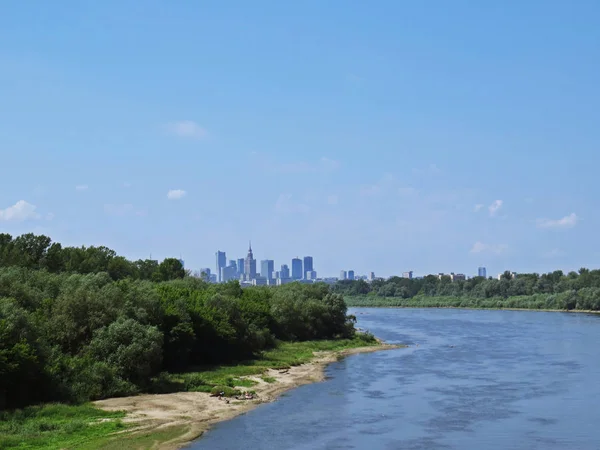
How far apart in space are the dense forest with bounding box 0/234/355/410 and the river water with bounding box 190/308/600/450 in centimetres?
979

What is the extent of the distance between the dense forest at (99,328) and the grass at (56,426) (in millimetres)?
2278

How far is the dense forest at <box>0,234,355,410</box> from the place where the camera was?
43.0 meters

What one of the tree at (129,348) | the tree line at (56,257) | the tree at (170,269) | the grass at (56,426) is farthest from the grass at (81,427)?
the tree at (170,269)

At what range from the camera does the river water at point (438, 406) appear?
128 ft

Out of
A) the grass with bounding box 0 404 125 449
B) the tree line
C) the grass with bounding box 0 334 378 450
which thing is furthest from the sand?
the tree line

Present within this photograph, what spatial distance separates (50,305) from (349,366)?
1215 inches

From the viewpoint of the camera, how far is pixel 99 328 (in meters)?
52.9

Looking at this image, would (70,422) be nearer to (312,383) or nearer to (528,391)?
(312,383)

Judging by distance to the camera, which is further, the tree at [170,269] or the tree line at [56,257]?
the tree at [170,269]

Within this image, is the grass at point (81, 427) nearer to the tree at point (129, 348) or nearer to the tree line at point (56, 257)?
the tree at point (129, 348)

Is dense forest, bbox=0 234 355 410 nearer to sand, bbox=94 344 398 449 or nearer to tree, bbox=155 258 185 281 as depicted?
sand, bbox=94 344 398 449

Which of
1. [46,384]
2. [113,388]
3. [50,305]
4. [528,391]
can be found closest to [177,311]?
[50,305]

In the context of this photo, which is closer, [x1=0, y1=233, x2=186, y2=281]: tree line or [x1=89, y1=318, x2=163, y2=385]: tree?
[x1=89, y1=318, x2=163, y2=385]: tree

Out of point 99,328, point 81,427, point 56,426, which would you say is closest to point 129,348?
point 99,328
